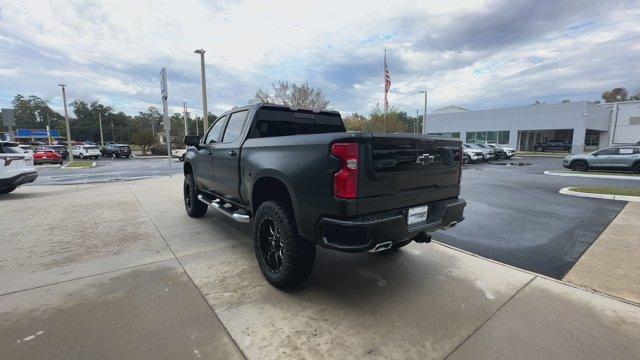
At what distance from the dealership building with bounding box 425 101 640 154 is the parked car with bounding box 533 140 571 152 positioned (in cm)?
76

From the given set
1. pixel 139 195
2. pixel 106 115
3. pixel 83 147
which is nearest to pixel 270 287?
pixel 139 195

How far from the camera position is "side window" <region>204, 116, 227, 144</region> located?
5.10m

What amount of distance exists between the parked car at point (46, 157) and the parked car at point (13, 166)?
68.9 ft

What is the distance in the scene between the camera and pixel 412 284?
135 inches

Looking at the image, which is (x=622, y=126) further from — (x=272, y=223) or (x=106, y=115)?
(x=106, y=115)

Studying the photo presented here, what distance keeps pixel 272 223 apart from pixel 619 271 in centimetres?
395

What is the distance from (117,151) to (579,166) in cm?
3838

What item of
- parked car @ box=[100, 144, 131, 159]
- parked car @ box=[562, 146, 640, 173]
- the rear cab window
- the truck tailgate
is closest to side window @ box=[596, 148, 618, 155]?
parked car @ box=[562, 146, 640, 173]

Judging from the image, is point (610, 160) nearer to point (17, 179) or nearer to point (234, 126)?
point (234, 126)

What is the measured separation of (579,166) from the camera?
52.7 ft

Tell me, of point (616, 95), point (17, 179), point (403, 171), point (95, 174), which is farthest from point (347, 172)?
point (616, 95)

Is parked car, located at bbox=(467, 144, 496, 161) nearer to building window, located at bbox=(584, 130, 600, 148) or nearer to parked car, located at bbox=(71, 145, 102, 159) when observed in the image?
building window, located at bbox=(584, 130, 600, 148)

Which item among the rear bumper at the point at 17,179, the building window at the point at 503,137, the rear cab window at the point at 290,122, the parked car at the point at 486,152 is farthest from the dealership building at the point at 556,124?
the rear bumper at the point at 17,179

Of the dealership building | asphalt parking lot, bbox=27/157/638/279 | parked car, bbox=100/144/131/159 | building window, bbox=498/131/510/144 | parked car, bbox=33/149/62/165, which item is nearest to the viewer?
asphalt parking lot, bbox=27/157/638/279
